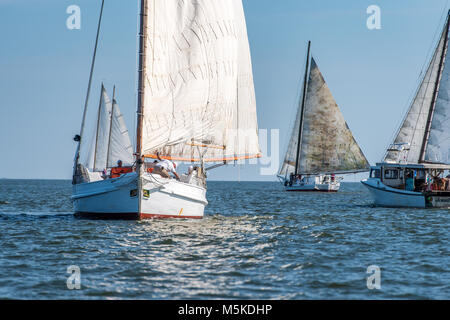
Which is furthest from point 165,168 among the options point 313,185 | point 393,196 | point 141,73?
point 313,185

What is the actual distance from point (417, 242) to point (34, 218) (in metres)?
18.7

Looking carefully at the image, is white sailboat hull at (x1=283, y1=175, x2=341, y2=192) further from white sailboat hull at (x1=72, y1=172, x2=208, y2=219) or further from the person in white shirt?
white sailboat hull at (x1=72, y1=172, x2=208, y2=219)

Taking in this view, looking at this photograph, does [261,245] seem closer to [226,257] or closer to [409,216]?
[226,257]

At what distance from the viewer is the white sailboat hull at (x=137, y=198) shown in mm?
28594

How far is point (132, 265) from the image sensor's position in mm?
18188

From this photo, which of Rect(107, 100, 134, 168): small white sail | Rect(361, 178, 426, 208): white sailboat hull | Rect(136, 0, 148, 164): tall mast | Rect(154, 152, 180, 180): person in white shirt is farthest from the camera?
Rect(107, 100, 134, 168): small white sail

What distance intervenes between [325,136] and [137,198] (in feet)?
183

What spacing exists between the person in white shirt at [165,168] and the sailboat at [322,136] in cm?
5210

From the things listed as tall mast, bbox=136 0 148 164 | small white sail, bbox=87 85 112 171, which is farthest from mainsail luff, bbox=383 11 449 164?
tall mast, bbox=136 0 148 164

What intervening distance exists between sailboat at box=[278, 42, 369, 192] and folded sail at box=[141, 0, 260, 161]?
151 ft

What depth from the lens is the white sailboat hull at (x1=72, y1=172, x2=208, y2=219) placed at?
2859cm

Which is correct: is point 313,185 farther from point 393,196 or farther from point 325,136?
point 393,196

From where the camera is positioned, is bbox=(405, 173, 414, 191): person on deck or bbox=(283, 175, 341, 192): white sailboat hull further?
bbox=(283, 175, 341, 192): white sailboat hull
